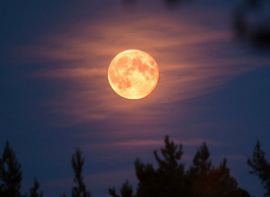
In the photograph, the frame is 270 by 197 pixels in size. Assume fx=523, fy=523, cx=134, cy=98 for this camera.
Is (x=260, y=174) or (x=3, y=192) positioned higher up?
(x=260, y=174)

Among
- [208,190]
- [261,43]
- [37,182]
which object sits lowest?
[261,43]

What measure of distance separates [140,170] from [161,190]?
1.91m

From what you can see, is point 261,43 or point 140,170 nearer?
point 261,43

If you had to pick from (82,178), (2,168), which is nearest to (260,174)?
(82,178)

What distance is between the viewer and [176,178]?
31344mm

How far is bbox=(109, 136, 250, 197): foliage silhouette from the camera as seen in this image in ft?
103

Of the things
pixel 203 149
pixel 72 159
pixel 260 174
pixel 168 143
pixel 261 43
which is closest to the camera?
pixel 261 43

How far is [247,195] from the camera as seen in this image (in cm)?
4634

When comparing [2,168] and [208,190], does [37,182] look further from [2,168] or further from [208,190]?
[208,190]

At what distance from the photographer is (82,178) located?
101ft

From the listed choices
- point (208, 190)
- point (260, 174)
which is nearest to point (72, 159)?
point (208, 190)

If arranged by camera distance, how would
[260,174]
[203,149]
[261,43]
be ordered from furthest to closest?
[260,174] < [203,149] < [261,43]

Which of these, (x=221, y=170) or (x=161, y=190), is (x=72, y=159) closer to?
(x=161, y=190)

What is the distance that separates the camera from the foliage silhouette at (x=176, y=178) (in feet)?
103
